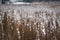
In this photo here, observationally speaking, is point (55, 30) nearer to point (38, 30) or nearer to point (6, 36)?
point (38, 30)

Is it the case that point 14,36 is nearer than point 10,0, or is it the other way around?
point 14,36

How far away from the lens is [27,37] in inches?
33.3

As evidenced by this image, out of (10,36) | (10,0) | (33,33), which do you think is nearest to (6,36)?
(10,36)

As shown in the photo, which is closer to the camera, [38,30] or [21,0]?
[38,30]

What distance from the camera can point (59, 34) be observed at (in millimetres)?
860

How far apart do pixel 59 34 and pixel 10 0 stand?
123 inches

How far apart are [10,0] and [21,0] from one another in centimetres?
36

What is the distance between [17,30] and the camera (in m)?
0.92

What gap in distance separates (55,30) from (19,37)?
243 mm

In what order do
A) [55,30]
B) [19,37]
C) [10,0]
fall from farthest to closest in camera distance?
[10,0] → [55,30] → [19,37]

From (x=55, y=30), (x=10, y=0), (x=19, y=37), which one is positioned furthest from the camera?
(x=10, y=0)

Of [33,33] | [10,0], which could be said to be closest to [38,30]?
[33,33]

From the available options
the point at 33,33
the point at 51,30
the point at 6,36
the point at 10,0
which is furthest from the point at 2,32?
the point at 10,0

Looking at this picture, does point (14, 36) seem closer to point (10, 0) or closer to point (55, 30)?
point (55, 30)
